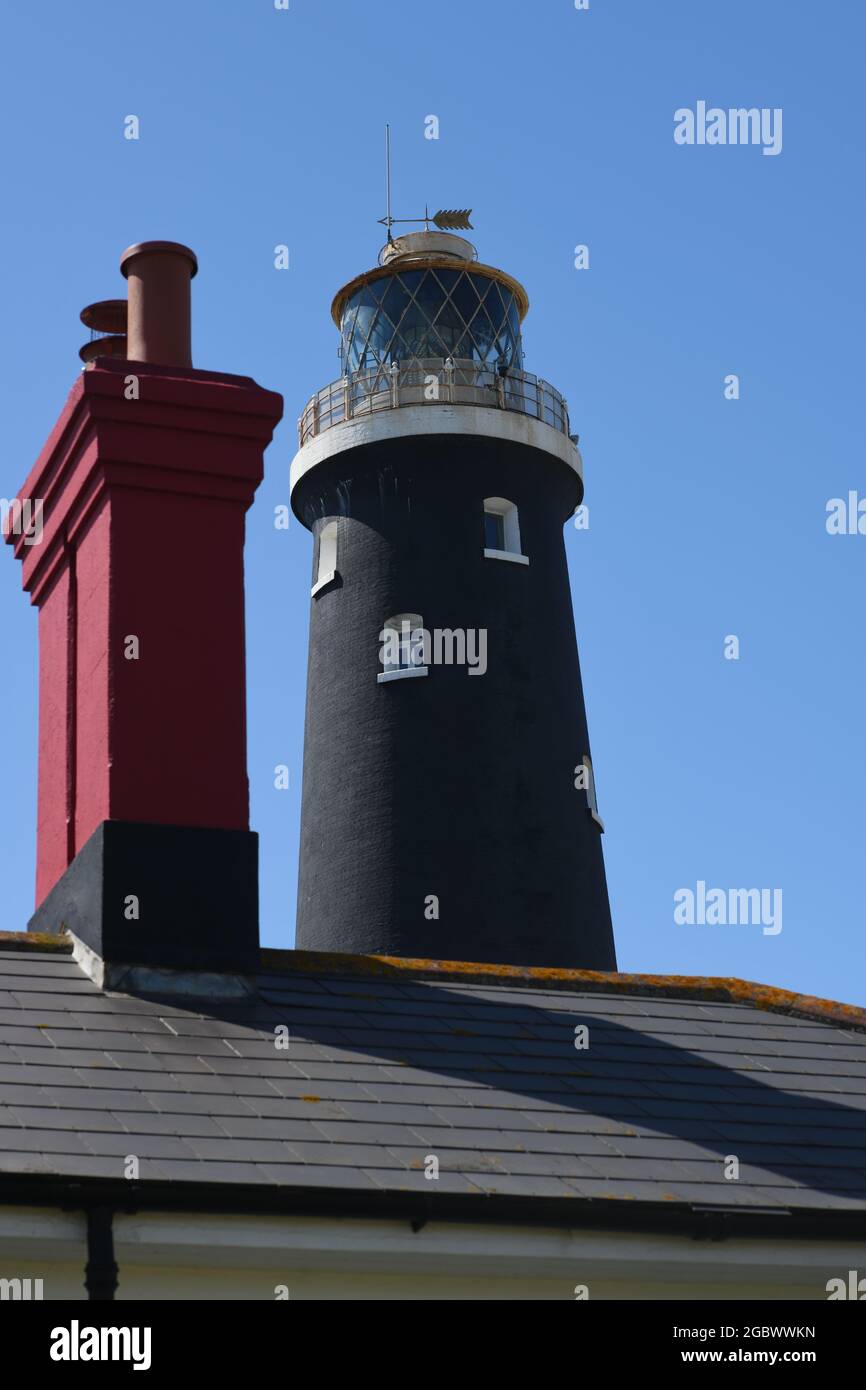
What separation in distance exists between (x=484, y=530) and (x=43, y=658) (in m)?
12.7

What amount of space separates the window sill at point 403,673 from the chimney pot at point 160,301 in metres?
11.5

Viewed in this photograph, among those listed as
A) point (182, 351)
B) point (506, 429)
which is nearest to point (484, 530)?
point (506, 429)

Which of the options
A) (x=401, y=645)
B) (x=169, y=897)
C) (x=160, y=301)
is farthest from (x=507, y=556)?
(x=169, y=897)

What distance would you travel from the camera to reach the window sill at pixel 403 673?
80.9ft

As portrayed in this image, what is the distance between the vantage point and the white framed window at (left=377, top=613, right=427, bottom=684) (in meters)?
24.9

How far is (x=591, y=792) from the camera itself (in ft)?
82.2

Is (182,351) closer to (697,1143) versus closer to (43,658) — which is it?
(43,658)

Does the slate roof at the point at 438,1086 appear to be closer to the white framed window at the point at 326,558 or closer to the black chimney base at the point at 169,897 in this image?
the black chimney base at the point at 169,897

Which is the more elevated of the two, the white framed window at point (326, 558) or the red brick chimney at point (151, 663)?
the white framed window at point (326, 558)

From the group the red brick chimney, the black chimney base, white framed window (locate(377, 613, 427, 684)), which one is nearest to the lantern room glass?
white framed window (locate(377, 613, 427, 684))

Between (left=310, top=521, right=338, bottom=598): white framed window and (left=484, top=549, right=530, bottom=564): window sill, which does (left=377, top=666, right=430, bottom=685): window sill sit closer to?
(left=484, top=549, right=530, bottom=564): window sill

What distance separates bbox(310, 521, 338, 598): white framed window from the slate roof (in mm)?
13732

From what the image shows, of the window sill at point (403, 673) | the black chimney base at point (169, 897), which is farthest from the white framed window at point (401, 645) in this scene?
the black chimney base at point (169, 897)
